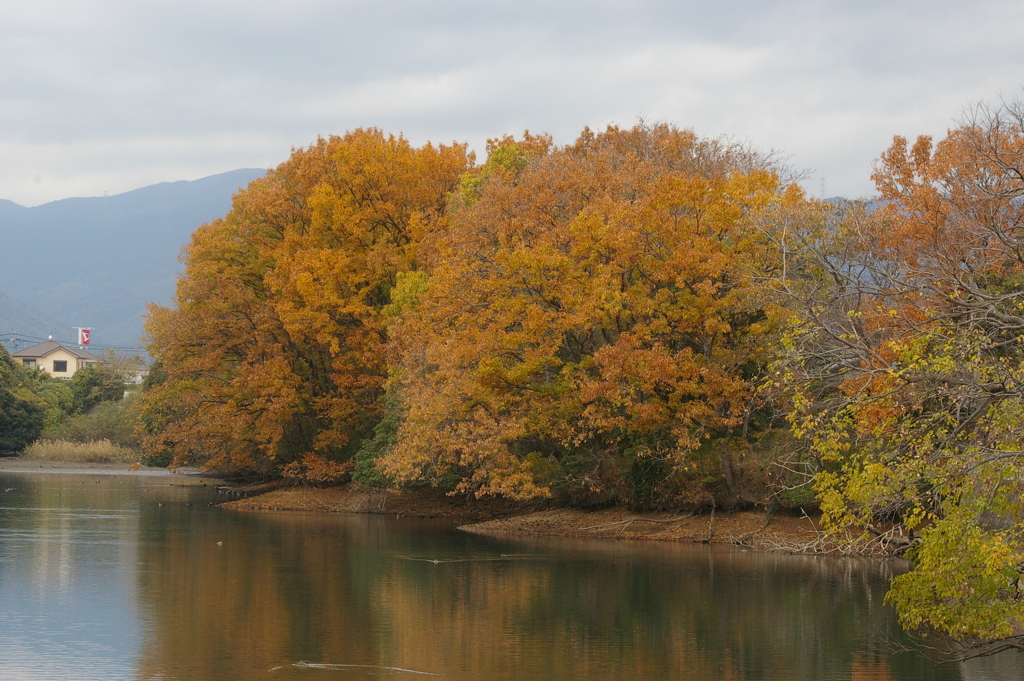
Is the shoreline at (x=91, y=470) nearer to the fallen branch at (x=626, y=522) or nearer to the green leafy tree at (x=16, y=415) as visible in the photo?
the green leafy tree at (x=16, y=415)

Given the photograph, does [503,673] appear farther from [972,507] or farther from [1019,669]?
[1019,669]

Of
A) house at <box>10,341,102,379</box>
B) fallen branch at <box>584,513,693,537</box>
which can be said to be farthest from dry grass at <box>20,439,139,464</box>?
house at <box>10,341,102,379</box>

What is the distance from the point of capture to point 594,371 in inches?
1394

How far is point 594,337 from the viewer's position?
121 feet

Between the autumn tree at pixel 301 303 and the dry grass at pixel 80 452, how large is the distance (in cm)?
2829

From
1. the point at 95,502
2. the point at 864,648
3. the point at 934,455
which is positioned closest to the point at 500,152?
the point at 95,502

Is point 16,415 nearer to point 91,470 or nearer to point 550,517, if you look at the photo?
point 91,470

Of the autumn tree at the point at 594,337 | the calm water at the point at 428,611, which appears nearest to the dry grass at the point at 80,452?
the calm water at the point at 428,611

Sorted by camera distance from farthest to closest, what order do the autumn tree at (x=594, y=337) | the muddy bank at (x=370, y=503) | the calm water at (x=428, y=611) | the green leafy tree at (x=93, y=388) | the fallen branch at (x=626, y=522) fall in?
the green leafy tree at (x=93, y=388) → the muddy bank at (x=370, y=503) → the fallen branch at (x=626, y=522) → the autumn tree at (x=594, y=337) → the calm water at (x=428, y=611)

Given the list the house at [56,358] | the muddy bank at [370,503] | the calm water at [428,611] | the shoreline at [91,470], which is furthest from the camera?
the house at [56,358]

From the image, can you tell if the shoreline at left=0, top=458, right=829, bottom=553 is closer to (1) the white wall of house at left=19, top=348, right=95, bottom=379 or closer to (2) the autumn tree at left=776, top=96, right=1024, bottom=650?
(2) the autumn tree at left=776, top=96, right=1024, bottom=650

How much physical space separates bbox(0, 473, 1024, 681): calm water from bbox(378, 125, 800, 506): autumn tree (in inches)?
134

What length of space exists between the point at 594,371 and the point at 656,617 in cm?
Result: 1577

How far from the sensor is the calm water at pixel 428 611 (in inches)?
614
